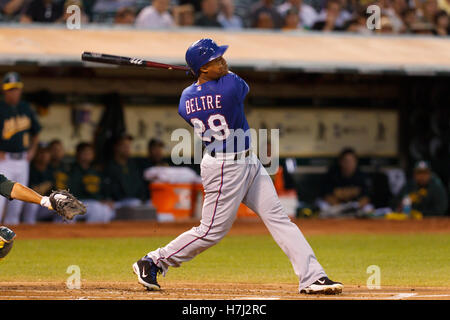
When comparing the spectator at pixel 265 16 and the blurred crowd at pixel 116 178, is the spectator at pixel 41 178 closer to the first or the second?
the blurred crowd at pixel 116 178

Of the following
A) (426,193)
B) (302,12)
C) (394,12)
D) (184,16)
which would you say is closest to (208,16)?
(184,16)

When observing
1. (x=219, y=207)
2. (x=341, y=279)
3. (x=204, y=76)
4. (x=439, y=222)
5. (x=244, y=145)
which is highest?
(x=204, y=76)

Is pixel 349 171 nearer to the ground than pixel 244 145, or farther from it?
nearer to the ground

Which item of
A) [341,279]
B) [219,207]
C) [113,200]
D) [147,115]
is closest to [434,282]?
[341,279]

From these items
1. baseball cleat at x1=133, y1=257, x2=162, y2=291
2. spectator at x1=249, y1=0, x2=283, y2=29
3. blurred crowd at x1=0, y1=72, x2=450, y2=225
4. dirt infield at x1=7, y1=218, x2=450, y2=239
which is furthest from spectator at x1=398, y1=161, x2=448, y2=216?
baseball cleat at x1=133, y1=257, x2=162, y2=291

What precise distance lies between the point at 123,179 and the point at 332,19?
4190mm

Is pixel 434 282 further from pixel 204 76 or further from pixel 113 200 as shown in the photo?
pixel 113 200

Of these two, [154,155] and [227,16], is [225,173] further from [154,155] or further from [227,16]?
[227,16]

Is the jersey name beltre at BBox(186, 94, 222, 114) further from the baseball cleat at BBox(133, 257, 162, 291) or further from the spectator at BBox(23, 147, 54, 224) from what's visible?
the spectator at BBox(23, 147, 54, 224)

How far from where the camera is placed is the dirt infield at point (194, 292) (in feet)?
19.8

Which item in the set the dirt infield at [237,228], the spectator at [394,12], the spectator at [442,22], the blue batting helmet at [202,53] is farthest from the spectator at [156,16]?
the blue batting helmet at [202,53]

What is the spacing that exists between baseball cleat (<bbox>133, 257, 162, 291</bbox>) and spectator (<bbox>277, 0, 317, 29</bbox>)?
9001 millimetres

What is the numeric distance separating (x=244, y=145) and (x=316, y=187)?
870 centimetres

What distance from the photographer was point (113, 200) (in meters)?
A: 13.3
